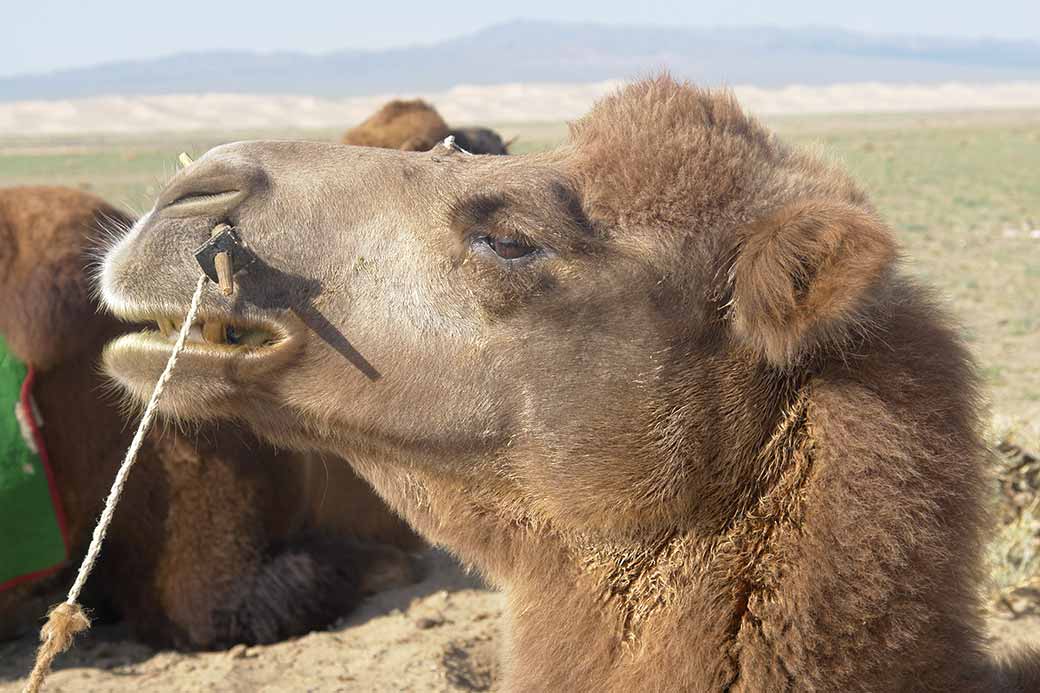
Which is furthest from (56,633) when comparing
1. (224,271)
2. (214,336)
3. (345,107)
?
(345,107)

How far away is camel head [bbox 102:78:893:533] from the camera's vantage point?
2.78 metres

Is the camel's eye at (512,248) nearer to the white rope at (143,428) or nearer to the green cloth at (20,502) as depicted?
the white rope at (143,428)

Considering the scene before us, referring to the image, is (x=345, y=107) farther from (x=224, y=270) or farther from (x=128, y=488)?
(x=224, y=270)

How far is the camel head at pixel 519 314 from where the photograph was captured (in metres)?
2.78

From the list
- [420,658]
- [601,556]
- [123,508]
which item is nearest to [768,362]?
[601,556]

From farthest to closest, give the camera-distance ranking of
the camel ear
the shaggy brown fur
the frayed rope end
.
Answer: the shaggy brown fur, the frayed rope end, the camel ear

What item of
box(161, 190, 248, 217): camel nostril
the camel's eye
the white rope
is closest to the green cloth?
the white rope

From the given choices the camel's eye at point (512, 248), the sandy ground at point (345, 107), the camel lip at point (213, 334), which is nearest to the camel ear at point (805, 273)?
the camel's eye at point (512, 248)

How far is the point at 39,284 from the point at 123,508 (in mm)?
1017

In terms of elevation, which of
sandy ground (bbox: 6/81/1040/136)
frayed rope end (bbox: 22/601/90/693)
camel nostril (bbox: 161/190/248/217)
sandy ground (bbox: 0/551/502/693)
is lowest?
sandy ground (bbox: 6/81/1040/136)

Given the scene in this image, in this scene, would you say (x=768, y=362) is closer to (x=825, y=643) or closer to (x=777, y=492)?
(x=777, y=492)

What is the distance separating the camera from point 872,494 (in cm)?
253

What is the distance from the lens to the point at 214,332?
2873mm

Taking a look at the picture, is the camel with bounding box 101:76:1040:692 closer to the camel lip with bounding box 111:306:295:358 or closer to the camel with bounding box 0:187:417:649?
the camel lip with bounding box 111:306:295:358
